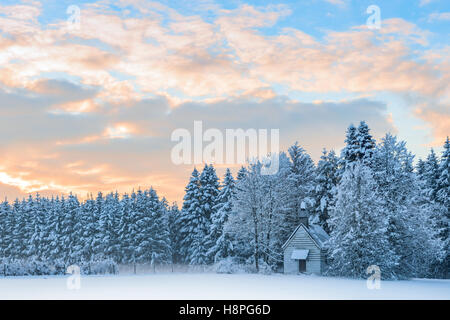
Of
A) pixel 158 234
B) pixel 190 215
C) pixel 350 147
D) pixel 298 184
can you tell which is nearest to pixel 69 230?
pixel 158 234

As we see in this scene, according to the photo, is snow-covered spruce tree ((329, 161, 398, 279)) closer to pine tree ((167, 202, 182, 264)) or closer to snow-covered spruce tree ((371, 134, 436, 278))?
snow-covered spruce tree ((371, 134, 436, 278))

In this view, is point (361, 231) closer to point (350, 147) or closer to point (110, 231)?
point (350, 147)

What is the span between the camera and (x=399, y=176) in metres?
45.3

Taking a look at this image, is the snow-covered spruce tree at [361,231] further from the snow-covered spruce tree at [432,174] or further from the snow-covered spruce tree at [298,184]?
the snow-covered spruce tree at [432,174]

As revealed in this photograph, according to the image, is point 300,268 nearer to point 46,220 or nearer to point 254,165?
point 254,165

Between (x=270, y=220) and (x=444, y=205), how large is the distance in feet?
65.9

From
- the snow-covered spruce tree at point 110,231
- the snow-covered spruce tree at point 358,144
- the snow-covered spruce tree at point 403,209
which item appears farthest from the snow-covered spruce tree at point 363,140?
→ the snow-covered spruce tree at point 110,231

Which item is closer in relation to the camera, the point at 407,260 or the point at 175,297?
the point at 175,297

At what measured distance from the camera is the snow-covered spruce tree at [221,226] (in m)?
58.0

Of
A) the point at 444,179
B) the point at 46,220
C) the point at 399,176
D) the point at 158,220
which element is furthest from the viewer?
the point at 46,220

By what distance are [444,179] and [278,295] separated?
37.6 metres


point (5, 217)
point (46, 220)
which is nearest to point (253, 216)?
point (46, 220)

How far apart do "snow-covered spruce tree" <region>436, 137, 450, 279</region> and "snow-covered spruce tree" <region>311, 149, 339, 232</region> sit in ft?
39.3

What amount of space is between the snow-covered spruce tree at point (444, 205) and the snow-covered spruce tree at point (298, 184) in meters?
14.8
